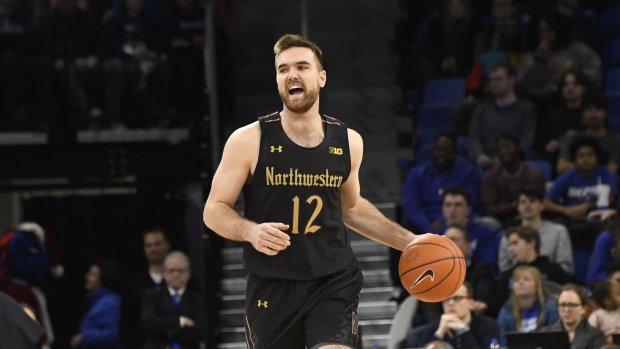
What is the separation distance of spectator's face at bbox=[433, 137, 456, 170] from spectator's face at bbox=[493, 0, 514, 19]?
2576 mm

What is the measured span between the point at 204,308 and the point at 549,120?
3678 millimetres

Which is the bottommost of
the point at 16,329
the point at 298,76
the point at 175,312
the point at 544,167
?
the point at 175,312

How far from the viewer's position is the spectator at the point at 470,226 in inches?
421

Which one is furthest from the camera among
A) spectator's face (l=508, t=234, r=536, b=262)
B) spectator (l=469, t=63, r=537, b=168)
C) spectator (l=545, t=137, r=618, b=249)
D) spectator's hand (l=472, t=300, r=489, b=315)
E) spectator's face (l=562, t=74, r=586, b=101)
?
spectator (l=469, t=63, r=537, b=168)

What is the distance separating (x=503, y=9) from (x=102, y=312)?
5.25 m

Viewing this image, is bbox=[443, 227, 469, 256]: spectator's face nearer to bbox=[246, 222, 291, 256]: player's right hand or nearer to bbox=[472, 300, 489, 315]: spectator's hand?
bbox=[472, 300, 489, 315]: spectator's hand

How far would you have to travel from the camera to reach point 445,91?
13289 mm

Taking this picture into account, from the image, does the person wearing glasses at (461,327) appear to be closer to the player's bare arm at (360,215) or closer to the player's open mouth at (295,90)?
the player's bare arm at (360,215)

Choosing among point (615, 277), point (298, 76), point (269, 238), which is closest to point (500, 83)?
point (615, 277)

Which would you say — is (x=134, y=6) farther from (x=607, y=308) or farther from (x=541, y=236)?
(x=607, y=308)

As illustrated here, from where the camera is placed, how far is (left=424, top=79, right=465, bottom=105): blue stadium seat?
1322 cm

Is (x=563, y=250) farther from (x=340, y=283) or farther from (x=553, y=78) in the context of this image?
(x=340, y=283)

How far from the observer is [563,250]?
33.7 feet

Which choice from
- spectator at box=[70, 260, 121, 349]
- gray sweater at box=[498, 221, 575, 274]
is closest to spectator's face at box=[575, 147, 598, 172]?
gray sweater at box=[498, 221, 575, 274]
